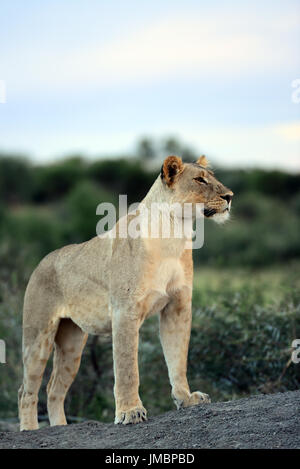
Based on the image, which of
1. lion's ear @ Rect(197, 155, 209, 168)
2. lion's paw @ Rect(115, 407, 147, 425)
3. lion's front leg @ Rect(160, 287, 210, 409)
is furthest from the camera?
lion's ear @ Rect(197, 155, 209, 168)

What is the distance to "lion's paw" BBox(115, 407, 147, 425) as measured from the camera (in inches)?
250

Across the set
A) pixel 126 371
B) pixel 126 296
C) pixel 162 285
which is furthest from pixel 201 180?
pixel 126 371

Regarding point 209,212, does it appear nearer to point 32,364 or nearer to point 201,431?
Answer: point 201,431

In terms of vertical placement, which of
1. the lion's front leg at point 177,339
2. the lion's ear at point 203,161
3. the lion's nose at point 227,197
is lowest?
the lion's front leg at point 177,339

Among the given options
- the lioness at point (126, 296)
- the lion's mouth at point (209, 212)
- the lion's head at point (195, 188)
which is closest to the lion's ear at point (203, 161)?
the lioness at point (126, 296)

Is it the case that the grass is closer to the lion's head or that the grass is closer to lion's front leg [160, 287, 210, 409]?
lion's front leg [160, 287, 210, 409]

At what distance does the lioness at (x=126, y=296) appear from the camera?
6598 mm

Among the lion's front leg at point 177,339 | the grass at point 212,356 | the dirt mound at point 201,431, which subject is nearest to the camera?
the dirt mound at point 201,431

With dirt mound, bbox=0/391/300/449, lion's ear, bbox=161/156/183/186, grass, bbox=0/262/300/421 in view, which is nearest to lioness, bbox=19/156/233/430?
lion's ear, bbox=161/156/183/186

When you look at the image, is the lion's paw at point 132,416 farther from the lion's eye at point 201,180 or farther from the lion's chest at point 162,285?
the lion's eye at point 201,180

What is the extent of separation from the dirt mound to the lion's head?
1598mm

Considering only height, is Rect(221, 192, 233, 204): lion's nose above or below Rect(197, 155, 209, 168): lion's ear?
below

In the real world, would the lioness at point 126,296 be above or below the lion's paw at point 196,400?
above
